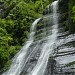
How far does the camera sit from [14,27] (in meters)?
20.0

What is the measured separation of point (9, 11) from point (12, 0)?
127 inches

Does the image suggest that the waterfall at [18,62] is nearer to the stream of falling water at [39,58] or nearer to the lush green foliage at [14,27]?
the stream of falling water at [39,58]

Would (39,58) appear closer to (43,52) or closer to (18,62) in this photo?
(43,52)

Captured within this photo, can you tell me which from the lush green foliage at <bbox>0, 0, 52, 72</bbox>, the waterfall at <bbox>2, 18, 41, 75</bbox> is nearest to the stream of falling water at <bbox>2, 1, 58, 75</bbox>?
the waterfall at <bbox>2, 18, 41, 75</bbox>

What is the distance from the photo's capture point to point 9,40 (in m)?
17.9

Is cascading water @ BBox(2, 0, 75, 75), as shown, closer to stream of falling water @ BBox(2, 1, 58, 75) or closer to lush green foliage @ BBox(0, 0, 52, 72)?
stream of falling water @ BBox(2, 1, 58, 75)

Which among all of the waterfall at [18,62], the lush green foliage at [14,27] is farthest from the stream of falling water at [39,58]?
the lush green foliage at [14,27]

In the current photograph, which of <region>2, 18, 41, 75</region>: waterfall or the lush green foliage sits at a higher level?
the lush green foliage

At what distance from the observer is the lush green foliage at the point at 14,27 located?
1625cm

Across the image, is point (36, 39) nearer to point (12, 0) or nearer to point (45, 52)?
point (45, 52)

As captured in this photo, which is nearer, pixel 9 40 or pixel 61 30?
pixel 61 30

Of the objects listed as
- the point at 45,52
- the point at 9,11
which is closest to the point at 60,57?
the point at 45,52

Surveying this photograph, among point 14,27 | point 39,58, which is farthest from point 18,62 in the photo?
point 14,27

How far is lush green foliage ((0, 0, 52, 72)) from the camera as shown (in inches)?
640
